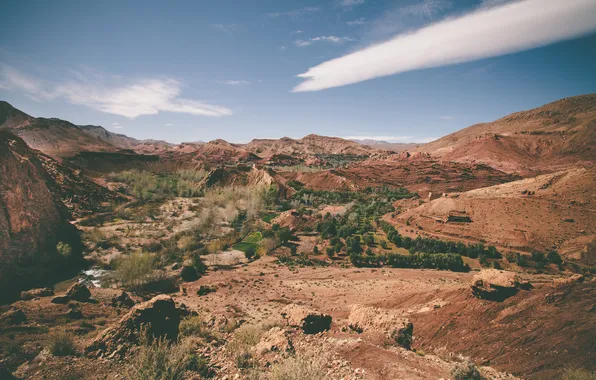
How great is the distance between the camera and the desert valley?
10031 mm

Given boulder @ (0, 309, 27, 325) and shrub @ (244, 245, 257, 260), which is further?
shrub @ (244, 245, 257, 260)

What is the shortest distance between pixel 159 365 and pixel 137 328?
3138 millimetres

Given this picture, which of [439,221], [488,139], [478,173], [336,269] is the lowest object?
[336,269]

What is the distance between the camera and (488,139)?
95500 mm

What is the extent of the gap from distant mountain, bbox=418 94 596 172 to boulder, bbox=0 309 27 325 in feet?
345

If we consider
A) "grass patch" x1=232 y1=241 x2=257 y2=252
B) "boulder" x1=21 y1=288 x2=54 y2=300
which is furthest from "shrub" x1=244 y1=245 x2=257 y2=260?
"boulder" x1=21 y1=288 x2=54 y2=300

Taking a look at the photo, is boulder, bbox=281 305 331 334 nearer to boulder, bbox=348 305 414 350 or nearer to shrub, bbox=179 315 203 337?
boulder, bbox=348 305 414 350

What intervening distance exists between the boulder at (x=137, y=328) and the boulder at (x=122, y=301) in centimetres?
777

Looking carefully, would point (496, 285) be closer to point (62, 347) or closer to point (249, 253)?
point (62, 347)

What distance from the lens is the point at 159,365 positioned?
28.4ft

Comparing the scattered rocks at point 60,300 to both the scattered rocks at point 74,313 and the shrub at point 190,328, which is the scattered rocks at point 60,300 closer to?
the scattered rocks at point 74,313

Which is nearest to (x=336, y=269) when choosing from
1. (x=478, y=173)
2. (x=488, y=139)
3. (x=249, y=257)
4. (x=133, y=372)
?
(x=249, y=257)

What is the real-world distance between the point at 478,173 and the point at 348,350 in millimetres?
88812

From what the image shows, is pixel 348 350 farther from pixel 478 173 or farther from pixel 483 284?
pixel 478 173
